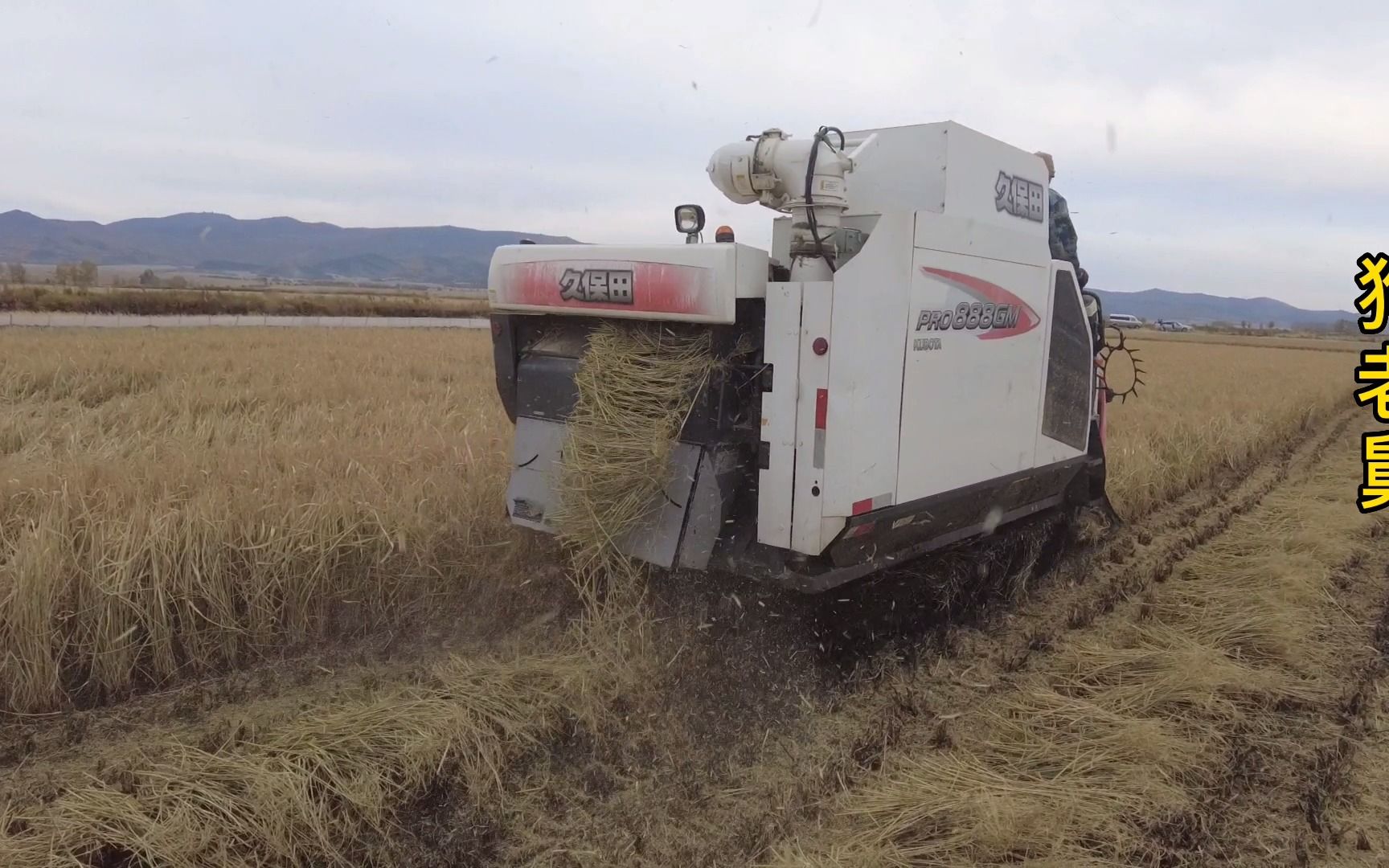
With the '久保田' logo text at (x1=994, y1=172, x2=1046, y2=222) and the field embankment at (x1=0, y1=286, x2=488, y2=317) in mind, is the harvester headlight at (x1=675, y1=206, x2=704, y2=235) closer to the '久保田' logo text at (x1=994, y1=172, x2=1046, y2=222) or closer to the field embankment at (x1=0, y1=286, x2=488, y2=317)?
the '久保田' logo text at (x1=994, y1=172, x2=1046, y2=222)

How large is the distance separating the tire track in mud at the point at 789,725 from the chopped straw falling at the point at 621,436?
535 mm

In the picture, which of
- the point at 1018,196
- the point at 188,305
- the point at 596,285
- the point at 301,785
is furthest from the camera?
the point at 188,305

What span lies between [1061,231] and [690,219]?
8.74ft

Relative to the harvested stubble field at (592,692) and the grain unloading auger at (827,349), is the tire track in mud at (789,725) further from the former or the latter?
the grain unloading auger at (827,349)

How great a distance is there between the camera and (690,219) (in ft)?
15.4

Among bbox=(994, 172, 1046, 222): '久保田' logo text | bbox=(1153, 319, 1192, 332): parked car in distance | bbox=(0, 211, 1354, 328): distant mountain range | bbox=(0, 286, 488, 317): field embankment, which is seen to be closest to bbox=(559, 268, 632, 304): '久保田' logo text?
bbox=(994, 172, 1046, 222): '久保田' logo text

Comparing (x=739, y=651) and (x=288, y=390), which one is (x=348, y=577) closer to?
(x=739, y=651)

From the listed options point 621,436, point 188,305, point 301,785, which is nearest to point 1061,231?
point 621,436

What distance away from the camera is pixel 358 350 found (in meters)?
15.8

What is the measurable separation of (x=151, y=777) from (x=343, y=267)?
606ft

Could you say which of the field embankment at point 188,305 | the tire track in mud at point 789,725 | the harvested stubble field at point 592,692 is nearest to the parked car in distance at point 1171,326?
the field embankment at point 188,305

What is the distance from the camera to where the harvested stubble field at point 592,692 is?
288 cm

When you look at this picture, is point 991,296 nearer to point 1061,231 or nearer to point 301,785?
point 1061,231

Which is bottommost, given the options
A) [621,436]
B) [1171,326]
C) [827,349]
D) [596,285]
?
[621,436]
